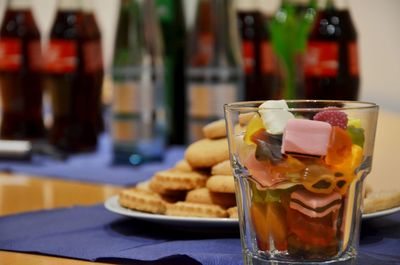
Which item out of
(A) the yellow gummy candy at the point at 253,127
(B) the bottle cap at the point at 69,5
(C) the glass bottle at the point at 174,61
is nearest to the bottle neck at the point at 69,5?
(B) the bottle cap at the point at 69,5

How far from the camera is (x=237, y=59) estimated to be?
1732mm

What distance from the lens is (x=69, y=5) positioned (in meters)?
1.84

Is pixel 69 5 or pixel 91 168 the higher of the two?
pixel 69 5

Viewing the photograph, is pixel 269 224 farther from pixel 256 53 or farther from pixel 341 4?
pixel 256 53

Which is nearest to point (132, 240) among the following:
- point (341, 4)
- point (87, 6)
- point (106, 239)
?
point (106, 239)

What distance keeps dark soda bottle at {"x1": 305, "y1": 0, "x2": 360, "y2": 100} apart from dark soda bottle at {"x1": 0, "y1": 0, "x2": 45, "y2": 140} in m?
0.57

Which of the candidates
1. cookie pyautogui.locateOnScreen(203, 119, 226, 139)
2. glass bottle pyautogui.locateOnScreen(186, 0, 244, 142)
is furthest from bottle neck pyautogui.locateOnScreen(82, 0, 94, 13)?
cookie pyautogui.locateOnScreen(203, 119, 226, 139)

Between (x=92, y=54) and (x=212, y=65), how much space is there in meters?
0.28

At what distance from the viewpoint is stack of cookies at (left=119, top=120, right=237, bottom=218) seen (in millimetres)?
Answer: 784

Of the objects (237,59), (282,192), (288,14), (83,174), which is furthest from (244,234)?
(288,14)

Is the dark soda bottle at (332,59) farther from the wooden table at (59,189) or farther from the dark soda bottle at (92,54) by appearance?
the dark soda bottle at (92,54)

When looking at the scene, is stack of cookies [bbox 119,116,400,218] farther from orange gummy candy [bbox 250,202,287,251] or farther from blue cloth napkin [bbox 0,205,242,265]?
orange gummy candy [bbox 250,202,287,251]

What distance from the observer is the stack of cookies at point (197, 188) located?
0.78 m

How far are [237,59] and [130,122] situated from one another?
0.29 metres
